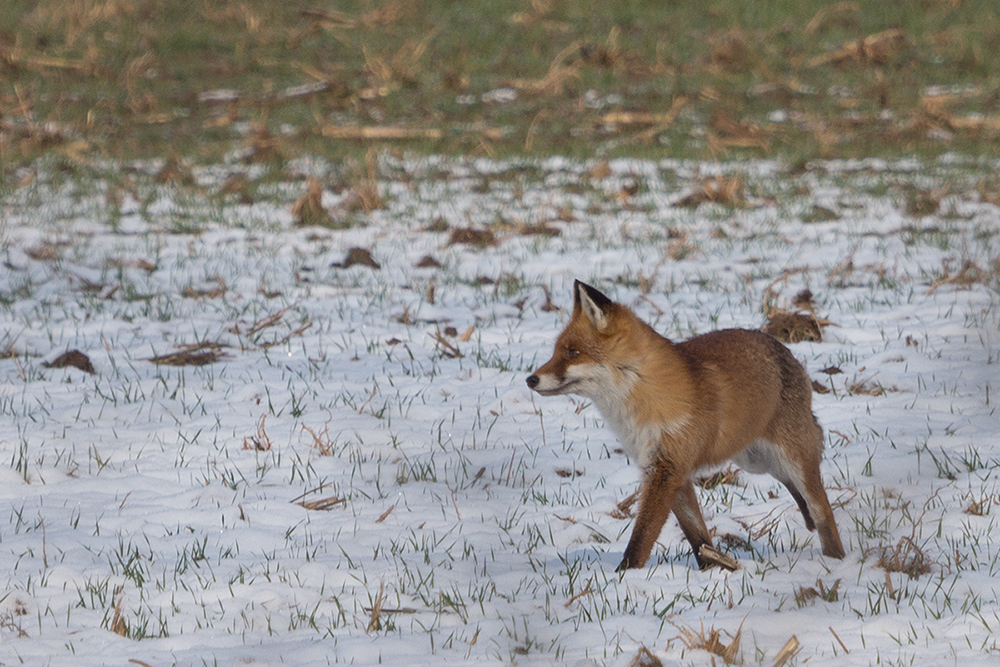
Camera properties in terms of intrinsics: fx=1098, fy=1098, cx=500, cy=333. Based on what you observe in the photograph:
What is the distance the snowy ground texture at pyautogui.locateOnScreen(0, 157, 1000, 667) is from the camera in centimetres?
385

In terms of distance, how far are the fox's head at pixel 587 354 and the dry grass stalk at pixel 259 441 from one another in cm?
194

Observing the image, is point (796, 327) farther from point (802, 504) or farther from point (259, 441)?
point (259, 441)

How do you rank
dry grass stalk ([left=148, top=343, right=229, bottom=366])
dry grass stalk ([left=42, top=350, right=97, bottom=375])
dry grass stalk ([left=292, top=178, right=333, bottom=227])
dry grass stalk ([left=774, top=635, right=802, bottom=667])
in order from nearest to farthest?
1. dry grass stalk ([left=774, top=635, right=802, bottom=667])
2. dry grass stalk ([left=42, top=350, right=97, bottom=375])
3. dry grass stalk ([left=148, top=343, right=229, bottom=366])
4. dry grass stalk ([left=292, top=178, right=333, bottom=227])

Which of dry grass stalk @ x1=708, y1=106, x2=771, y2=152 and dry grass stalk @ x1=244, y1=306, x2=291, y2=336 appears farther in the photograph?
dry grass stalk @ x1=708, y1=106, x2=771, y2=152

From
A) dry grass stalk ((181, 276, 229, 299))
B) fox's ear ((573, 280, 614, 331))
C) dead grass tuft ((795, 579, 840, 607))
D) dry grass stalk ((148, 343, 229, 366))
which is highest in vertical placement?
fox's ear ((573, 280, 614, 331))

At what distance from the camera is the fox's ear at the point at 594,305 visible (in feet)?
14.4

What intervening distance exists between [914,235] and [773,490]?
250 inches

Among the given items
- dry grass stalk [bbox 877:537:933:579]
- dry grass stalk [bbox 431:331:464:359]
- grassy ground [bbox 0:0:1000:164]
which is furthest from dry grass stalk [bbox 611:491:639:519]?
grassy ground [bbox 0:0:1000:164]

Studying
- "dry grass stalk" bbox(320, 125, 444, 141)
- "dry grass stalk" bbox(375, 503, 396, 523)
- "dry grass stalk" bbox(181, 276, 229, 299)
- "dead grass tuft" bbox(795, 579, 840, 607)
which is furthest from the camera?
"dry grass stalk" bbox(320, 125, 444, 141)

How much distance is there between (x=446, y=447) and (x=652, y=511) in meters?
1.89

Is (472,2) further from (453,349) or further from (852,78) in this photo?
(453,349)

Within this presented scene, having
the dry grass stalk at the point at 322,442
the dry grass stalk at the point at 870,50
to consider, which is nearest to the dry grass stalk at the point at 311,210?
the dry grass stalk at the point at 322,442

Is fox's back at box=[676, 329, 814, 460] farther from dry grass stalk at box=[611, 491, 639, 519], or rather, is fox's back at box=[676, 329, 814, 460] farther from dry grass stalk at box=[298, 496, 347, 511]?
dry grass stalk at box=[298, 496, 347, 511]

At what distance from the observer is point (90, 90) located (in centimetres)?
1831
